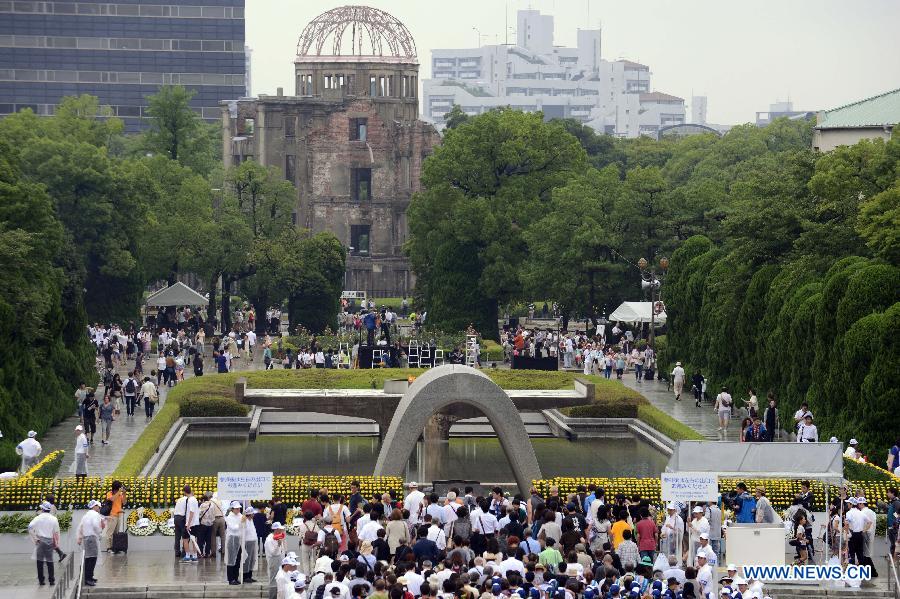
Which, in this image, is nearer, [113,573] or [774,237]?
[113,573]

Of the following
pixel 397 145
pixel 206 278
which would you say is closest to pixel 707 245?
pixel 206 278

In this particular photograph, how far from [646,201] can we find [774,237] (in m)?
23.2

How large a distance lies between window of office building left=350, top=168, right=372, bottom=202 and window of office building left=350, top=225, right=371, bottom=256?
196 cm

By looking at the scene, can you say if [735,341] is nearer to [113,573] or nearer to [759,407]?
[759,407]

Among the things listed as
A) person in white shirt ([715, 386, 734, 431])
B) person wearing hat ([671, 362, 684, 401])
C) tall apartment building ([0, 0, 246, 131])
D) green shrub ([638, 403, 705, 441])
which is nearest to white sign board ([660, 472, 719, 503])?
green shrub ([638, 403, 705, 441])

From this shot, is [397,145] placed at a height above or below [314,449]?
above

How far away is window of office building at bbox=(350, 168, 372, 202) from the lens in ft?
400

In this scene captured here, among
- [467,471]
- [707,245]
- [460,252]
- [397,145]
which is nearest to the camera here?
[467,471]

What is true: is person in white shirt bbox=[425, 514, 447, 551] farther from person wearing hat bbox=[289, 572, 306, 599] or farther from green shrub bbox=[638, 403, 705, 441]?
green shrub bbox=[638, 403, 705, 441]

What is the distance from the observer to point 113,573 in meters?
33.2

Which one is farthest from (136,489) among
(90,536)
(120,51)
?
(120,51)

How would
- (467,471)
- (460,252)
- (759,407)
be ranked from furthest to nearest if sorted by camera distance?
(460,252) → (759,407) → (467,471)

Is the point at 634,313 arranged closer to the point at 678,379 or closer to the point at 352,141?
the point at 678,379

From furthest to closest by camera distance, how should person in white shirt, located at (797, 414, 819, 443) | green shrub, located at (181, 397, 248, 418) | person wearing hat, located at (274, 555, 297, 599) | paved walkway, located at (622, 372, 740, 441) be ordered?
green shrub, located at (181, 397, 248, 418)
paved walkway, located at (622, 372, 740, 441)
person in white shirt, located at (797, 414, 819, 443)
person wearing hat, located at (274, 555, 297, 599)
